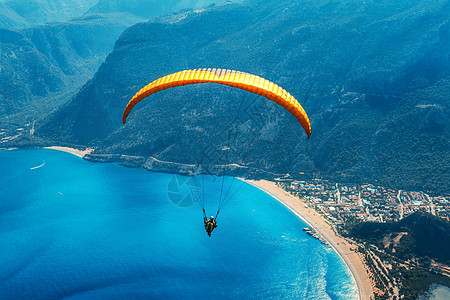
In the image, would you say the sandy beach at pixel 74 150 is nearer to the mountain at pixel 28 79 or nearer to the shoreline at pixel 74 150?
the shoreline at pixel 74 150

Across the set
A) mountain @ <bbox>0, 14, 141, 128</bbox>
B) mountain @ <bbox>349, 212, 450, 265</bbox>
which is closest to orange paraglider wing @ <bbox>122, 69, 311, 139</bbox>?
mountain @ <bbox>349, 212, 450, 265</bbox>

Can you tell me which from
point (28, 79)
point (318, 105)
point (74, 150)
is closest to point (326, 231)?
point (318, 105)

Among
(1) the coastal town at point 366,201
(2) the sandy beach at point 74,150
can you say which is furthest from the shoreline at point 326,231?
(2) the sandy beach at point 74,150

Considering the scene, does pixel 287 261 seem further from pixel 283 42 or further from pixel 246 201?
pixel 283 42

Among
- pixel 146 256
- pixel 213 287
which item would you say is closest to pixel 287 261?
pixel 213 287

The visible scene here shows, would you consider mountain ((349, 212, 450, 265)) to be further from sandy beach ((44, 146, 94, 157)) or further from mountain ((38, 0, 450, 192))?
sandy beach ((44, 146, 94, 157))

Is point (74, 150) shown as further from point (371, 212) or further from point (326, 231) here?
point (371, 212)

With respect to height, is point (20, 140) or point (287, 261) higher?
point (20, 140)

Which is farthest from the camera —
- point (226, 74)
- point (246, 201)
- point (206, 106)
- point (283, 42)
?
point (283, 42)

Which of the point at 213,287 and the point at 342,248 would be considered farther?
the point at 342,248
